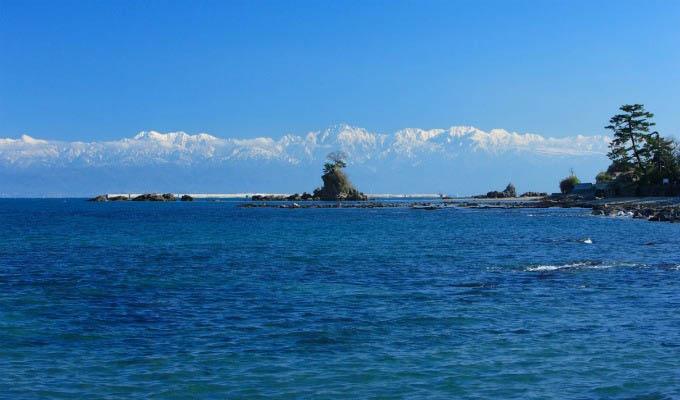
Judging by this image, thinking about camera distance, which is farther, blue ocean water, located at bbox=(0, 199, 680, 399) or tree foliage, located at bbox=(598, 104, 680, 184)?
tree foliage, located at bbox=(598, 104, 680, 184)

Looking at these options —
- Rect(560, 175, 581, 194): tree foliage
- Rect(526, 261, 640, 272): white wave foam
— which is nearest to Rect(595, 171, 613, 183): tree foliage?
Rect(560, 175, 581, 194): tree foliage

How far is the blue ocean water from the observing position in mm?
13664

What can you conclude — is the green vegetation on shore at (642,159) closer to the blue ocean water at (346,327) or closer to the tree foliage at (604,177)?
the tree foliage at (604,177)

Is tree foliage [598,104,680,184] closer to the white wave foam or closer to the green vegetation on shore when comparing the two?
the green vegetation on shore

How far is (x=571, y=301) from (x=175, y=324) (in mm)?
13031

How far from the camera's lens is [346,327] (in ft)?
61.4

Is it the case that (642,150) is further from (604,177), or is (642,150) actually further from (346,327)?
(346,327)

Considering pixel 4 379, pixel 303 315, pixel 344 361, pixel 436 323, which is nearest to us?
pixel 4 379

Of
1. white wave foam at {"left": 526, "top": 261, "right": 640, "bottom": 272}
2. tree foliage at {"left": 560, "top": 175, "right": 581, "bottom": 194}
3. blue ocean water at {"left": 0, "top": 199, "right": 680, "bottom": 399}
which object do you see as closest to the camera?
blue ocean water at {"left": 0, "top": 199, "right": 680, "bottom": 399}

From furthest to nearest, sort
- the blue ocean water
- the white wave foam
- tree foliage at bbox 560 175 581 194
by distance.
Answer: tree foliage at bbox 560 175 581 194
the white wave foam
the blue ocean water

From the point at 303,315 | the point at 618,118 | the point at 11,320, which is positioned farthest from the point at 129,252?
the point at 618,118

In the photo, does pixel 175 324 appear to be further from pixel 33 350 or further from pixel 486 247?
pixel 486 247

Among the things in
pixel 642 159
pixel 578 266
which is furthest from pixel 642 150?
pixel 578 266

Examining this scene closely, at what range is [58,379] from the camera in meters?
14.2
